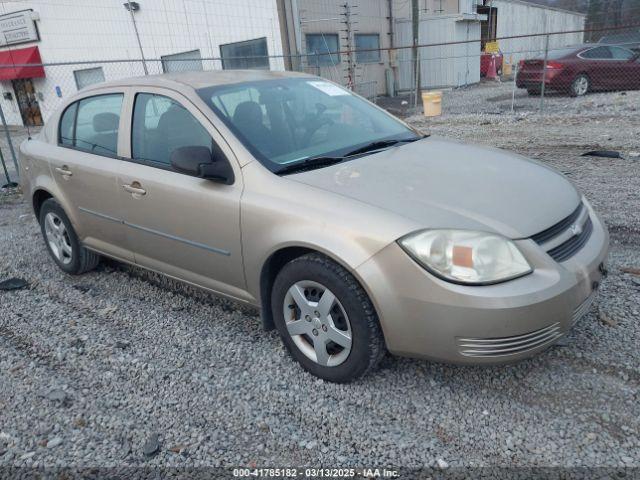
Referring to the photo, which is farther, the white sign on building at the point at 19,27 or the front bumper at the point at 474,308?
the white sign on building at the point at 19,27

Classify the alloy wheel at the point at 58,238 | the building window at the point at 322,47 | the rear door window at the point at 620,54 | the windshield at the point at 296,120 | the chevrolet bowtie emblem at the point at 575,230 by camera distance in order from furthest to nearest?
the building window at the point at 322,47 → the rear door window at the point at 620,54 → the alloy wheel at the point at 58,238 → the windshield at the point at 296,120 → the chevrolet bowtie emblem at the point at 575,230

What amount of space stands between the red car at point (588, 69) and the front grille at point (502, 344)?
15265 mm

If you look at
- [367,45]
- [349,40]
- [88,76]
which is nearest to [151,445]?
[349,40]

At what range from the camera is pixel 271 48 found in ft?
56.2

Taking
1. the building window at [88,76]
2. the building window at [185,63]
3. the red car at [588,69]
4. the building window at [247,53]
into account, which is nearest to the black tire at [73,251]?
the building window at [247,53]

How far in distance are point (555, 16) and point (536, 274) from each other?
132 ft

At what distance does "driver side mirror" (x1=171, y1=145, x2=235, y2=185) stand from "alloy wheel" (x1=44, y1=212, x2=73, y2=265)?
2.08 meters

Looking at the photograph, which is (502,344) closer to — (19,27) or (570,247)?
(570,247)

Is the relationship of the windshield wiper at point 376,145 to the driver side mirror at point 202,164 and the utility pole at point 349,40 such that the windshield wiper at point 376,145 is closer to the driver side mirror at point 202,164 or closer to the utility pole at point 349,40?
the driver side mirror at point 202,164

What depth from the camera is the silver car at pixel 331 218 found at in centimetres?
243

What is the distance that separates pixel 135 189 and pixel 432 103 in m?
12.1

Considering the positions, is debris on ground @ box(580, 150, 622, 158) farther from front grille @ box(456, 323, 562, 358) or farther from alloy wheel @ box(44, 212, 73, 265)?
alloy wheel @ box(44, 212, 73, 265)

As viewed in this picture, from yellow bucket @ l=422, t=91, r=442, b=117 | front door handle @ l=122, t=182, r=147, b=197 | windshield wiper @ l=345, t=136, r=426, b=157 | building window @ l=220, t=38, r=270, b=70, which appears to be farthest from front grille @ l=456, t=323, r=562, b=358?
building window @ l=220, t=38, r=270, b=70

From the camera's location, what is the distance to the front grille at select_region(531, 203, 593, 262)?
255cm
